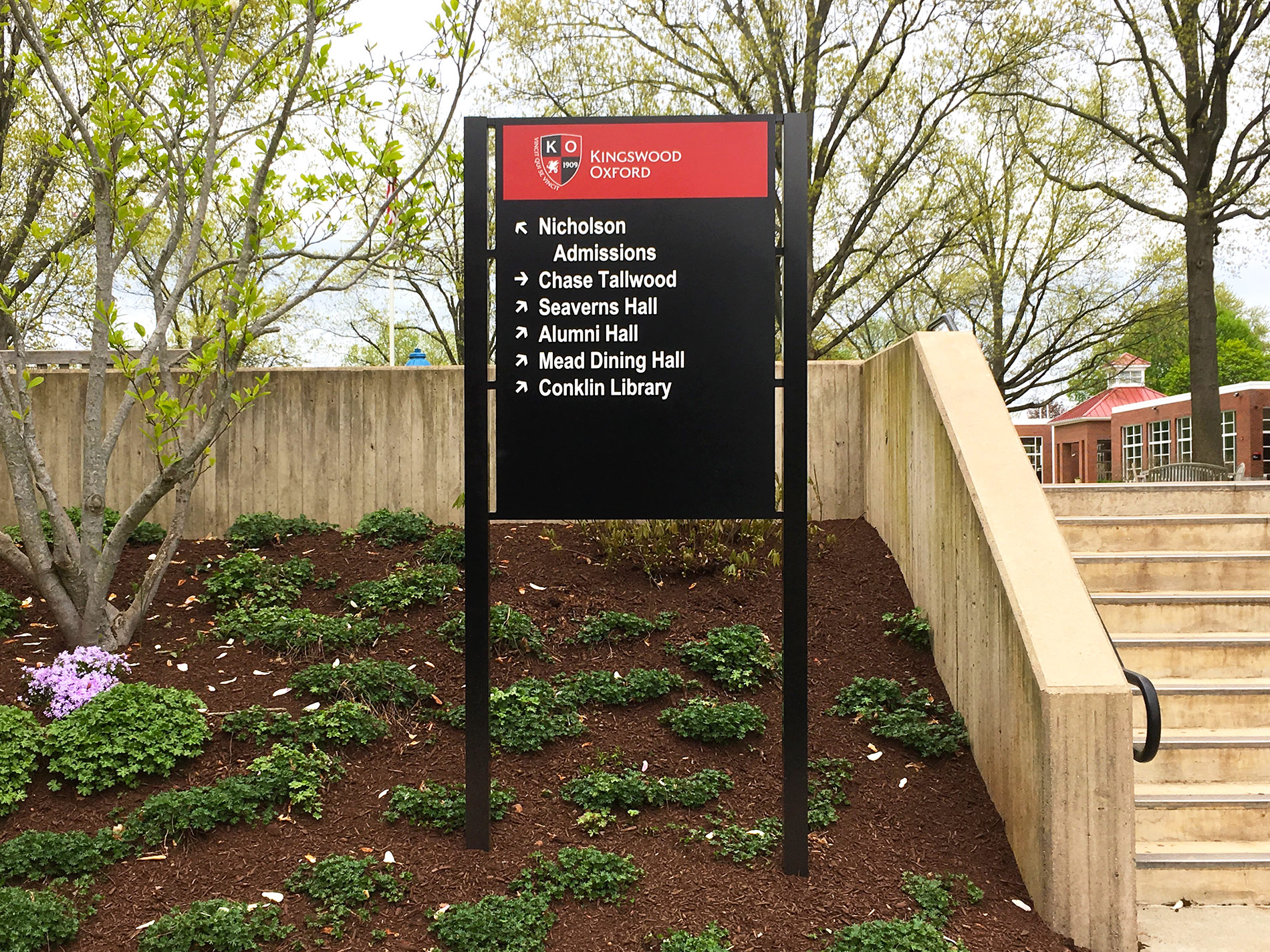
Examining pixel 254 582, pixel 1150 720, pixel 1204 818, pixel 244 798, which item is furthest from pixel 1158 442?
pixel 244 798

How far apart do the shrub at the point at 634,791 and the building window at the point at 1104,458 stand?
3318 cm

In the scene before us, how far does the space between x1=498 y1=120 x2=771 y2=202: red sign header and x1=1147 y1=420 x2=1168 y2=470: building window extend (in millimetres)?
29215

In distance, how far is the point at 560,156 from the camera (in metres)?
3.72

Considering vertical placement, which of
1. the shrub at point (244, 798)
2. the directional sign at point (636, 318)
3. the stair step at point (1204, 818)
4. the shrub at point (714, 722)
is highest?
the directional sign at point (636, 318)

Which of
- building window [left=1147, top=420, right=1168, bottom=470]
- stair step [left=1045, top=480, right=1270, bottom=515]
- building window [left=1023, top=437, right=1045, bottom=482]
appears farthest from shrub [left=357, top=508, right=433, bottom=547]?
building window [left=1023, top=437, right=1045, bottom=482]

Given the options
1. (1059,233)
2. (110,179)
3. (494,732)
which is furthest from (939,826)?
(1059,233)

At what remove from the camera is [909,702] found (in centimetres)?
453

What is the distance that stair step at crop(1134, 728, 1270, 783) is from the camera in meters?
3.98

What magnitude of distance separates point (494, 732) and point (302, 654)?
1416mm

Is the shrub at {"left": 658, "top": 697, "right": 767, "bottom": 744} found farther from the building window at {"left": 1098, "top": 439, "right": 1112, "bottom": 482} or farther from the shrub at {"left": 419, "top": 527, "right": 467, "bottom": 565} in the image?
the building window at {"left": 1098, "top": 439, "right": 1112, "bottom": 482}

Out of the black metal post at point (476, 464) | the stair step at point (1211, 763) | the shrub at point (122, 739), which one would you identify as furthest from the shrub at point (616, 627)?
the stair step at point (1211, 763)

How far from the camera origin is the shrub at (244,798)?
359 cm

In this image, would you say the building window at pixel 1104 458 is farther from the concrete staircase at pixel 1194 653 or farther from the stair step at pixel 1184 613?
the stair step at pixel 1184 613

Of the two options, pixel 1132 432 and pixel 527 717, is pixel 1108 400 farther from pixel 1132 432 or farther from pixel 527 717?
pixel 527 717
